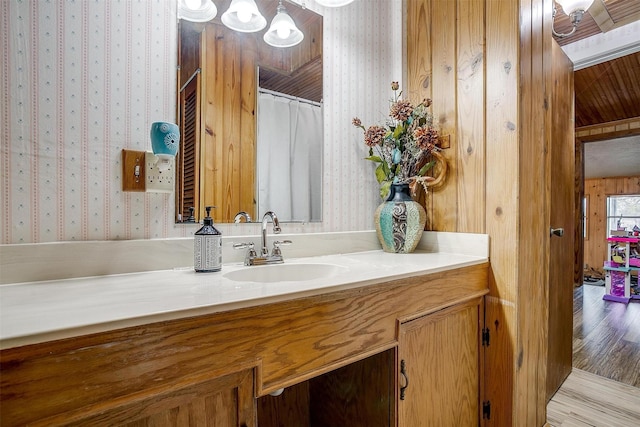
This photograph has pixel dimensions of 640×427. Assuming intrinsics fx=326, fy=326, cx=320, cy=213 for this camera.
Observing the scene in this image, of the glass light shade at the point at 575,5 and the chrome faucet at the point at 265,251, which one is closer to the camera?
the chrome faucet at the point at 265,251

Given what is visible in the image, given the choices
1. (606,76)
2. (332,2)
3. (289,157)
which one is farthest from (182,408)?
→ (606,76)

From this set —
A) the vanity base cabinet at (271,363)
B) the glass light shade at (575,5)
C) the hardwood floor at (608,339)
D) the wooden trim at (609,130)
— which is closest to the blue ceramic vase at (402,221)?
the vanity base cabinet at (271,363)

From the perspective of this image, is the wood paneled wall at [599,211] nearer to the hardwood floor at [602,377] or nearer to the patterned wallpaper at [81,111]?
the hardwood floor at [602,377]

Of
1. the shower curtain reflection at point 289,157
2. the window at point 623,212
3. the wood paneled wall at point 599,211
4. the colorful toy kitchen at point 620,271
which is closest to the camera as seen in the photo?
the shower curtain reflection at point 289,157

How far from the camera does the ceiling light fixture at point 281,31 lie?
1388 mm

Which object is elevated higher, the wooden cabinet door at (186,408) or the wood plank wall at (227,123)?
the wood plank wall at (227,123)

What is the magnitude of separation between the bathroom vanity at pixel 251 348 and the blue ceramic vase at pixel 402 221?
7.4 inches

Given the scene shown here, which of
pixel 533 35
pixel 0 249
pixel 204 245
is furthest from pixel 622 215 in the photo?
pixel 0 249

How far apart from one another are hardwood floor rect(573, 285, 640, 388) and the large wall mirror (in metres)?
2.23

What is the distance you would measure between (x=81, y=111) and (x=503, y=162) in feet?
4.95

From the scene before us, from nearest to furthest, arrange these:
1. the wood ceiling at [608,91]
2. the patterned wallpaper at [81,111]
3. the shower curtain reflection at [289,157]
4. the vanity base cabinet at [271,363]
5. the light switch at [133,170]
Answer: the vanity base cabinet at [271,363], the patterned wallpaper at [81,111], the light switch at [133,170], the shower curtain reflection at [289,157], the wood ceiling at [608,91]

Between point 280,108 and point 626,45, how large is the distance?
240 centimetres

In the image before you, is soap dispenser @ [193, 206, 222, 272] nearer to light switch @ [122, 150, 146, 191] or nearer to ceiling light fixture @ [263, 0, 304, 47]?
light switch @ [122, 150, 146, 191]

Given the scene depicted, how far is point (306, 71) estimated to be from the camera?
4.96ft
